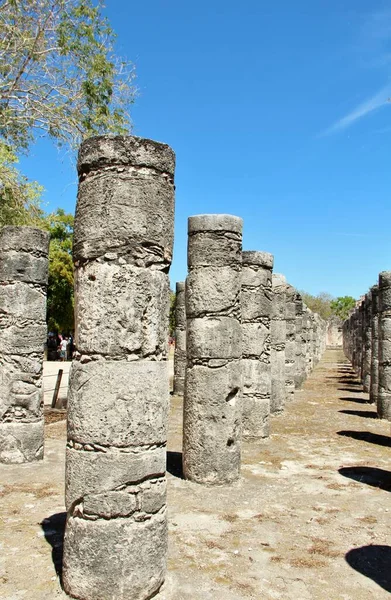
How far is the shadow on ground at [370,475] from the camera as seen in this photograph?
771 centimetres

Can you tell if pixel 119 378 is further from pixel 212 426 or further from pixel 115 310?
pixel 212 426

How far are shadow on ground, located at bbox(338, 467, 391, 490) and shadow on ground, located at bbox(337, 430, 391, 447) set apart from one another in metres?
2.12

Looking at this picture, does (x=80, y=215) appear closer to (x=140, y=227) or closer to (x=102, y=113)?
(x=140, y=227)

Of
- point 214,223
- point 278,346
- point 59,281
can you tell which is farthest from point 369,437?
point 59,281

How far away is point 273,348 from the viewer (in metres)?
14.1

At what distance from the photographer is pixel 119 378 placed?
14.4 feet

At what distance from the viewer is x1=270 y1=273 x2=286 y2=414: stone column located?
13.5m

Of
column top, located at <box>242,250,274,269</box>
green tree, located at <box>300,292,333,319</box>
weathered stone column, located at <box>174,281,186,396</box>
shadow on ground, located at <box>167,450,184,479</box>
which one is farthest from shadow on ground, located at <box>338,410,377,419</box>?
green tree, located at <box>300,292,333,319</box>

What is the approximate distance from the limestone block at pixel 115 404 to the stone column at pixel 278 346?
30.3 feet

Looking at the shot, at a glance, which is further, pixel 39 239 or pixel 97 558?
pixel 39 239

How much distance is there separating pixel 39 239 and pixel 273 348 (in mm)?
7472

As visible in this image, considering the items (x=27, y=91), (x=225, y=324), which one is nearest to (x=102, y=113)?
(x=27, y=91)

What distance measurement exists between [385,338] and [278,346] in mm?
2895

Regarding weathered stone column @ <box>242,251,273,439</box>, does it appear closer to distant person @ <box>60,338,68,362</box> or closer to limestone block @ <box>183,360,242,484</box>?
limestone block @ <box>183,360,242,484</box>
